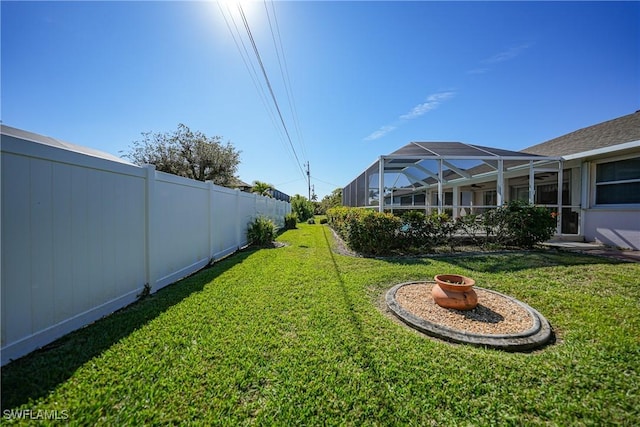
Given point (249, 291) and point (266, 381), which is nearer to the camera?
point (266, 381)

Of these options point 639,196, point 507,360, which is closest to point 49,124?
point 507,360

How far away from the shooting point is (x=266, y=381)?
1.97 metres

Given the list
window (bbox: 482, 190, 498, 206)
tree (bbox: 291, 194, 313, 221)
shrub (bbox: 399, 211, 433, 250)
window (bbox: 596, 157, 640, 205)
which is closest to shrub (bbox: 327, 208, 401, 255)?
shrub (bbox: 399, 211, 433, 250)

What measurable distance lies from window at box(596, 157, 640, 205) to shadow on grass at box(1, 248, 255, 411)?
12.9m

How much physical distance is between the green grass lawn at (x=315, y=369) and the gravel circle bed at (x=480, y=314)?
0.35 meters

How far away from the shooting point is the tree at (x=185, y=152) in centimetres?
1736

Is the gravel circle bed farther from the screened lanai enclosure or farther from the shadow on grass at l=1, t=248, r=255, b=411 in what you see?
the screened lanai enclosure

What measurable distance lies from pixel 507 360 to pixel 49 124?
1337 centimetres

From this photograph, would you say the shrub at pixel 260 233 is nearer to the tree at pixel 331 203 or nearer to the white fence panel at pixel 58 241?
the white fence panel at pixel 58 241

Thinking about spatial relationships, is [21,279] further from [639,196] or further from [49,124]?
[639,196]

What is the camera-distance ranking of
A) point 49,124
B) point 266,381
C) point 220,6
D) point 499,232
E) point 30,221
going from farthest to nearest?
point 49,124, point 499,232, point 220,6, point 30,221, point 266,381

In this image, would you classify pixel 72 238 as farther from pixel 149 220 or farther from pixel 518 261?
pixel 518 261

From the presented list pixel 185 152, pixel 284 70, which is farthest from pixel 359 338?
pixel 185 152

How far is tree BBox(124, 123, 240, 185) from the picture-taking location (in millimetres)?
17359
